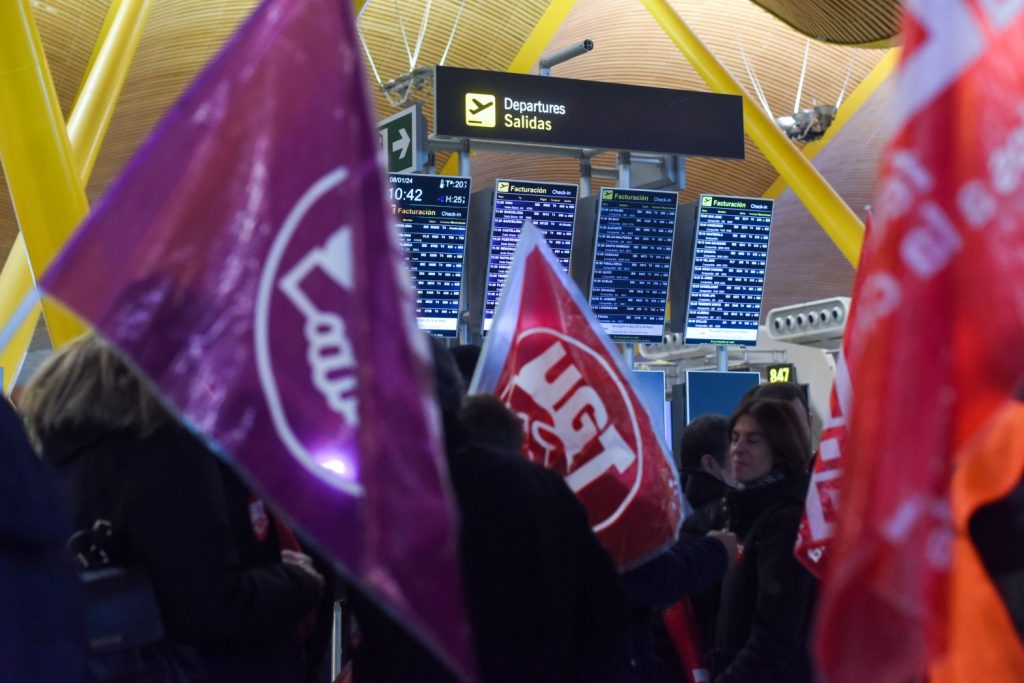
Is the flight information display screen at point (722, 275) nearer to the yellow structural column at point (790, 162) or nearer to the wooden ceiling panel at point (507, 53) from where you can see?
the yellow structural column at point (790, 162)

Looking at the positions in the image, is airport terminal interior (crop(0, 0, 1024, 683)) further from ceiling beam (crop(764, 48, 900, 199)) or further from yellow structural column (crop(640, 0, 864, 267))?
ceiling beam (crop(764, 48, 900, 199))

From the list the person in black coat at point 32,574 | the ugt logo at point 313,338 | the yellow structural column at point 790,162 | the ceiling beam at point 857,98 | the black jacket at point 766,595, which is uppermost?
the ceiling beam at point 857,98

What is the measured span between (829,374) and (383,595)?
17.3 m

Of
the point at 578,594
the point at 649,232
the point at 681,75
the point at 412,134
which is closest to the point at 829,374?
the point at 681,75

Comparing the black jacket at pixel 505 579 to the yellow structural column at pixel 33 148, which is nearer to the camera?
the black jacket at pixel 505 579

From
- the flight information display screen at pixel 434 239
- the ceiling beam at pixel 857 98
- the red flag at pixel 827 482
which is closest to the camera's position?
the red flag at pixel 827 482

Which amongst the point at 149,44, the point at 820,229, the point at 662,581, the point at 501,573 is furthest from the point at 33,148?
the point at 820,229

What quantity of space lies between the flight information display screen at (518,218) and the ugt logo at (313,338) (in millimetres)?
6893

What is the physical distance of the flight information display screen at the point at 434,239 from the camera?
8.70 m

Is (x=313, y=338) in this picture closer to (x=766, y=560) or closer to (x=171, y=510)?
(x=171, y=510)

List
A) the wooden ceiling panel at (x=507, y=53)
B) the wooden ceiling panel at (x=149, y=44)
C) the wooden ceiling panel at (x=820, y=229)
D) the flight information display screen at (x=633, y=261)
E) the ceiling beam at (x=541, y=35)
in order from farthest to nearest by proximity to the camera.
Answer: the wooden ceiling panel at (x=820, y=229), the ceiling beam at (x=541, y=35), the wooden ceiling panel at (x=507, y=53), the wooden ceiling panel at (x=149, y=44), the flight information display screen at (x=633, y=261)

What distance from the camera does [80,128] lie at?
955cm

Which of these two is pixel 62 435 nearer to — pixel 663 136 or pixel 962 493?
pixel 962 493

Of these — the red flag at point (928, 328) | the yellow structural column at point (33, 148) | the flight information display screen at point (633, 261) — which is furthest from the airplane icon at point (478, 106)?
the red flag at point (928, 328)
